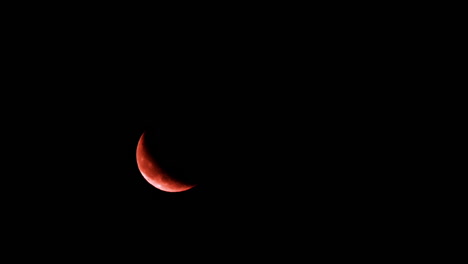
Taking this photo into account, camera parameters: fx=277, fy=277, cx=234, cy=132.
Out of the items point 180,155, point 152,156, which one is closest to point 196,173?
point 180,155

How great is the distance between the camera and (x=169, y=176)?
281 centimetres

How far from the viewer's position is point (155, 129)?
2801mm

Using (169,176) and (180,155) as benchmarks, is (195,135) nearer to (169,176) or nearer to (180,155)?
(180,155)

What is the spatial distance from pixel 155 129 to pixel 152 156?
27 cm

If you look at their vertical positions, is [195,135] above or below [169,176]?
above

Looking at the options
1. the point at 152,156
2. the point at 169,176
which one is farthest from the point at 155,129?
the point at 169,176

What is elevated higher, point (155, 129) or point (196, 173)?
point (155, 129)

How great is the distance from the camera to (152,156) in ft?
9.11

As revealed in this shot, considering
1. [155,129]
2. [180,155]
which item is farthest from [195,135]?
[155,129]

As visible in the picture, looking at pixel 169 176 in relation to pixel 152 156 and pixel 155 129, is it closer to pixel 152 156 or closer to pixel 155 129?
pixel 152 156

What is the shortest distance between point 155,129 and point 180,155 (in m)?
0.38

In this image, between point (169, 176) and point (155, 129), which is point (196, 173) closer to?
point (169, 176)

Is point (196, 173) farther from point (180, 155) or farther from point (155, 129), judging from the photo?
point (155, 129)

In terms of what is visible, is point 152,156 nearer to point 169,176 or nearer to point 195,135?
point 169,176
